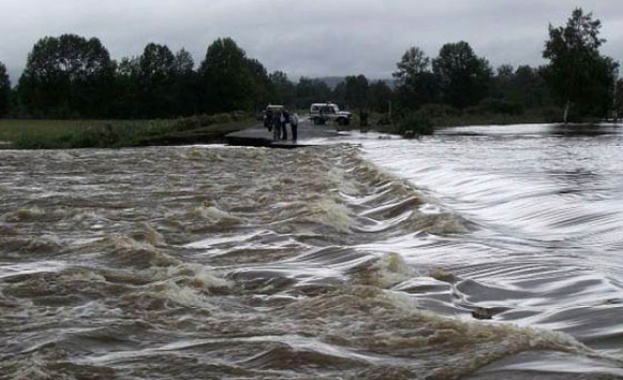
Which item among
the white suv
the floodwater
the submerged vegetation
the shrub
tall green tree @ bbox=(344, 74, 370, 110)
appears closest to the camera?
the floodwater

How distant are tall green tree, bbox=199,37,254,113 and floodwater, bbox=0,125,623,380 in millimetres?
91608

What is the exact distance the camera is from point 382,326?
611 centimetres

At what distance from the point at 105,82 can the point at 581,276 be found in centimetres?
11077

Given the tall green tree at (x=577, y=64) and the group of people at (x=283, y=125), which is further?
the tall green tree at (x=577, y=64)

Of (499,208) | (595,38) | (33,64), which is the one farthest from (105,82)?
(499,208)

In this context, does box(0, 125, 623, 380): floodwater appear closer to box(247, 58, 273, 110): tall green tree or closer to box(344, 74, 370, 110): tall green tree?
box(247, 58, 273, 110): tall green tree

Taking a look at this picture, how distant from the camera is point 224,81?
108438 millimetres

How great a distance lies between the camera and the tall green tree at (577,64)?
6347 cm

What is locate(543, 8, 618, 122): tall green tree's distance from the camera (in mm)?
63469

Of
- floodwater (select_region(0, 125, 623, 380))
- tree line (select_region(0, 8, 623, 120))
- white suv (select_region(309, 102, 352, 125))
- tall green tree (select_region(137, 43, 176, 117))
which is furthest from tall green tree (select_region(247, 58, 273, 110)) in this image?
floodwater (select_region(0, 125, 623, 380))

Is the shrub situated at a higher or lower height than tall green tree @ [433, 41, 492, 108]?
lower

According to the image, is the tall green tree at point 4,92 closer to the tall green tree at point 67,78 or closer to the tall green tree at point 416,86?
the tall green tree at point 67,78

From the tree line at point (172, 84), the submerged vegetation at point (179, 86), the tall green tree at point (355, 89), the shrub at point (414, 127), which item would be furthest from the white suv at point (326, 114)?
the tall green tree at point (355, 89)

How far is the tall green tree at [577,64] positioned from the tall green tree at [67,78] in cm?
6258
